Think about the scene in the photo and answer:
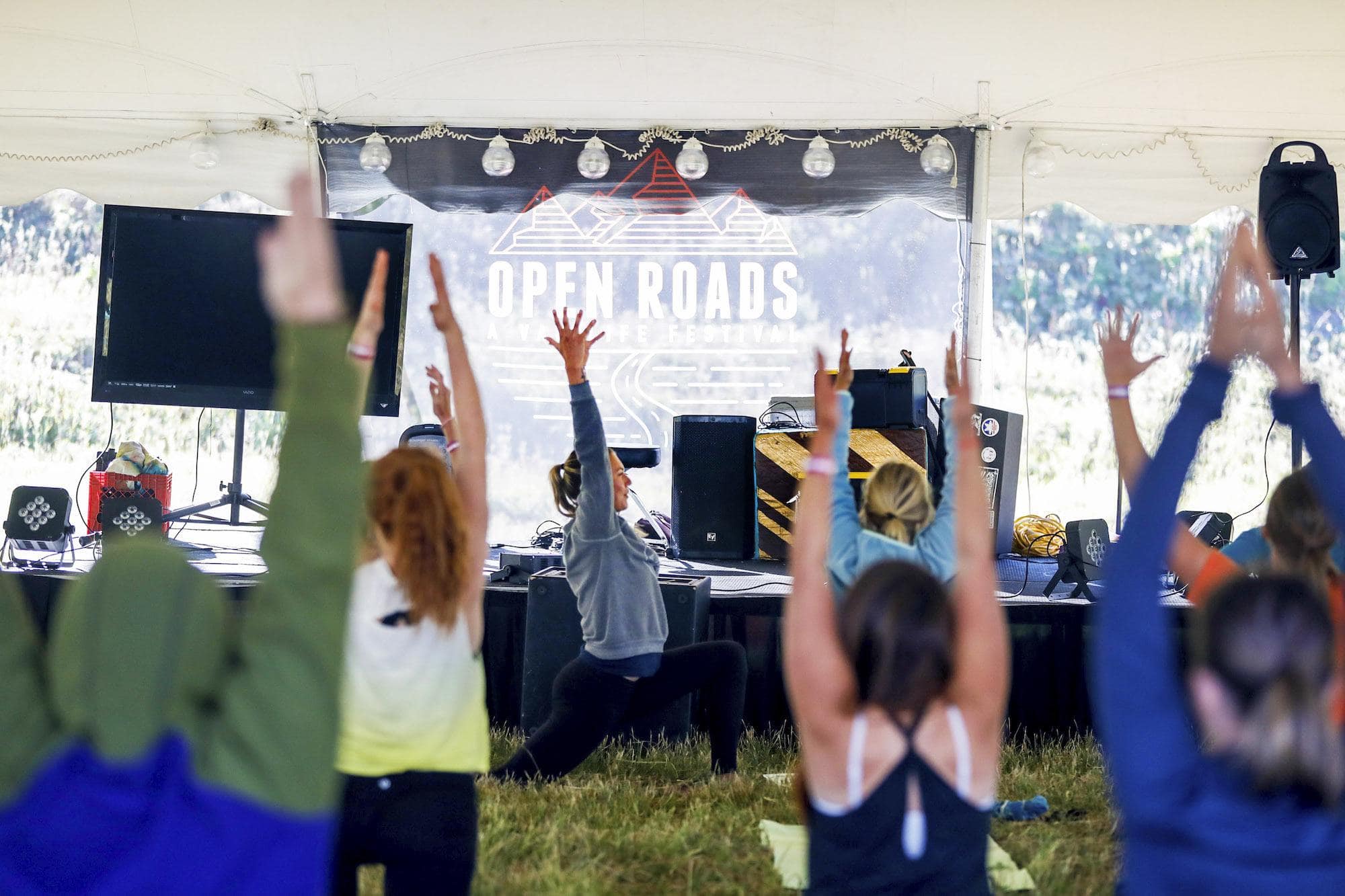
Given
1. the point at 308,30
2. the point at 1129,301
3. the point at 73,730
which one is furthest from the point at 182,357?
the point at 1129,301

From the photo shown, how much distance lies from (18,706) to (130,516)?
11.2 ft

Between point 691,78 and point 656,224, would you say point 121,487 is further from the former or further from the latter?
point 691,78

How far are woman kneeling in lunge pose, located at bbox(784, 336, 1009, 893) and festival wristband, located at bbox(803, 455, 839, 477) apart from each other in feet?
0.46

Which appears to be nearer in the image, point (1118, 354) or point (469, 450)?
point (1118, 354)

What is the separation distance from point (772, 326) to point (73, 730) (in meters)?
5.59

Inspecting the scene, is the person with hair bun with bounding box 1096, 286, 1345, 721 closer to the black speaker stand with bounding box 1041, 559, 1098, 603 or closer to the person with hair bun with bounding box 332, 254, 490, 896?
the person with hair bun with bounding box 332, 254, 490, 896

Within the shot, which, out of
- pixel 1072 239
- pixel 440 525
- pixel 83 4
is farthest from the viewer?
pixel 1072 239

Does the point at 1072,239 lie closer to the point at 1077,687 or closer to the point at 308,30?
the point at 1077,687

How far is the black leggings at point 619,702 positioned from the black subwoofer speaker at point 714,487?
155 cm

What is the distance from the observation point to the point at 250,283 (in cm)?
474

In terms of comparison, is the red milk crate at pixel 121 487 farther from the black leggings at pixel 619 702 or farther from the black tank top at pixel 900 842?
the black tank top at pixel 900 842

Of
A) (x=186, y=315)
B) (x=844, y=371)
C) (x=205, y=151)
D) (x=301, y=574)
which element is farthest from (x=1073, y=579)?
(x=205, y=151)

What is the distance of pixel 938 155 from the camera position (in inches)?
248

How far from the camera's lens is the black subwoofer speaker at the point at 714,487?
527cm
